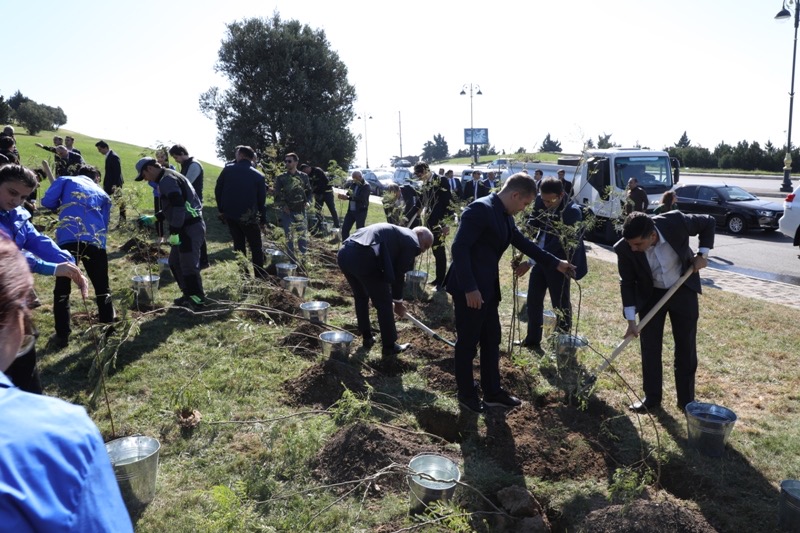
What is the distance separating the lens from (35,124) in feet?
135

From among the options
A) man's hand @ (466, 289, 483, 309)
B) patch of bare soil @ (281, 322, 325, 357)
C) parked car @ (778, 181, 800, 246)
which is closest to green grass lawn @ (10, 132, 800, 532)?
patch of bare soil @ (281, 322, 325, 357)

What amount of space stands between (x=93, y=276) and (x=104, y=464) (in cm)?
515

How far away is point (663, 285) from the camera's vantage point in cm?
440

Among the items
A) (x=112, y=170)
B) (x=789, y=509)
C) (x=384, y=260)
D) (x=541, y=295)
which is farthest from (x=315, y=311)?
(x=112, y=170)

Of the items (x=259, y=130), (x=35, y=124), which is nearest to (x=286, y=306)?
(x=259, y=130)

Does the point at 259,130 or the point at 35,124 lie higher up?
the point at 35,124

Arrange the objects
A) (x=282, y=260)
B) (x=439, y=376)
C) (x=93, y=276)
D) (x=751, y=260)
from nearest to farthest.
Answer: (x=439, y=376), (x=93, y=276), (x=282, y=260), (x=751, y=260)

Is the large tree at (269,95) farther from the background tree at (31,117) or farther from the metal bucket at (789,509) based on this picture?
the background tree at (31,117)

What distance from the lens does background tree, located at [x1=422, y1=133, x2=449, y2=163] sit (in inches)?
3184

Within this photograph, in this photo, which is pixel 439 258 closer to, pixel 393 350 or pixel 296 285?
pixel 296 285

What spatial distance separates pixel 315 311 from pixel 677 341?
146 inches

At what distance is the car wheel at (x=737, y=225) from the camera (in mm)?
15500

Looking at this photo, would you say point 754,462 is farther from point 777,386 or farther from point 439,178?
point 439,178

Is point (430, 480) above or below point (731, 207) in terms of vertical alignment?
below
